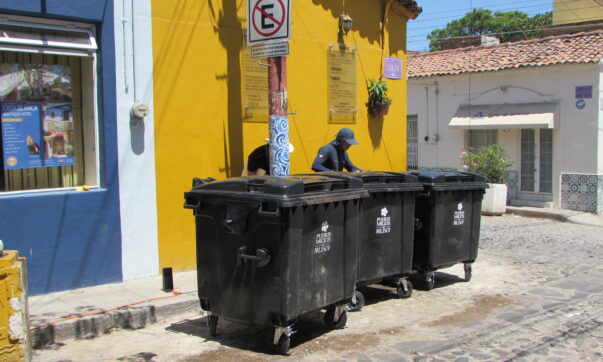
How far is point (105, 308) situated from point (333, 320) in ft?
Answer: 7.70

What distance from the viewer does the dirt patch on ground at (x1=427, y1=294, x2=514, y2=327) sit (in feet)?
21.4

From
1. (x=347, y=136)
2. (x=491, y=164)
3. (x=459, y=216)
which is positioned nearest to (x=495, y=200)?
(x=491, y=164)

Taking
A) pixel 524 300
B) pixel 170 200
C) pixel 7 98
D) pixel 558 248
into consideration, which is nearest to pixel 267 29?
pixel 170 200

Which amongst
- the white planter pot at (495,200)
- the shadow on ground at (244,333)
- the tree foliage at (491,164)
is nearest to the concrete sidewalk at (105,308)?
the shadow on ground at (244,333)

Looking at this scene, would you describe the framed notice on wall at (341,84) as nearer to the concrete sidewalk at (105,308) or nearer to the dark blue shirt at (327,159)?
the dark blue shirt at (327,159)

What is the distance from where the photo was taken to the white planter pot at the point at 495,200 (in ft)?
51.1

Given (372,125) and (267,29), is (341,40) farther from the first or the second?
(267,29)

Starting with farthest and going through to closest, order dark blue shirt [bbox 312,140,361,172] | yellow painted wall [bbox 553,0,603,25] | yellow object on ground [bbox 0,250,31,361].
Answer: yellow painted wall [bbox 553,0,603,25], dark blue shirt [bbox 312,140,361,172], yellow object on ground [bbox 0,250,31,361]

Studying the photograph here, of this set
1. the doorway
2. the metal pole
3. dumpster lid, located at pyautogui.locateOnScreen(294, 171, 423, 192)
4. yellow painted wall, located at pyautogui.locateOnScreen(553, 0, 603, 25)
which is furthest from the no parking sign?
yellow painted wall, located at pyautogui.locateOnScreen(553, 0, 603, 25)

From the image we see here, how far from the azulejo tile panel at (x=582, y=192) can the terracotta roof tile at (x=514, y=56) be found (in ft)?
9.65

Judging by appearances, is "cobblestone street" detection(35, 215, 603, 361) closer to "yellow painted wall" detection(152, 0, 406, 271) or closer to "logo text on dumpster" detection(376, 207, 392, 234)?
"logo text on dumpster" detection(376, 207, 392, 234)

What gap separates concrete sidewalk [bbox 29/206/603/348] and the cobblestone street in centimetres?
12

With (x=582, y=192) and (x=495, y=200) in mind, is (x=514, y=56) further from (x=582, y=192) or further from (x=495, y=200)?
(x=495, y=200)

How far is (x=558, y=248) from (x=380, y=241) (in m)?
5.43
